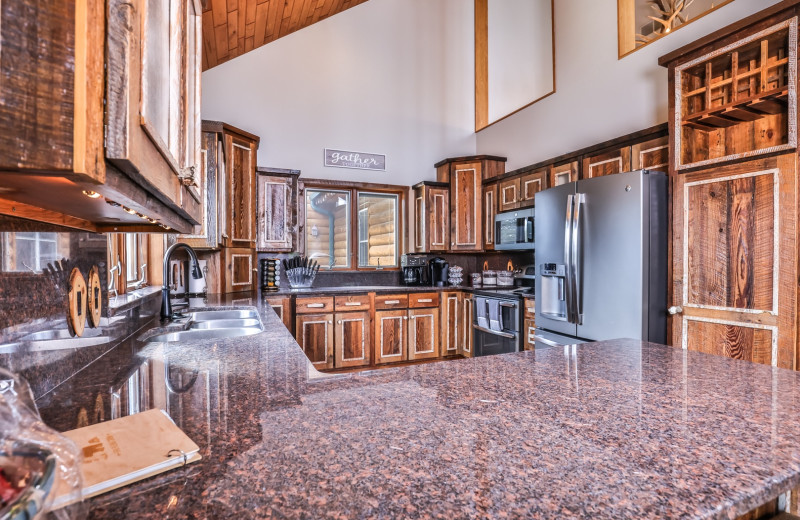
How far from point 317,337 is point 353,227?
1.43 m

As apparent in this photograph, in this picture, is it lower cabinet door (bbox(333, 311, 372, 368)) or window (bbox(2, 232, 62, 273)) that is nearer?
window (bbox(2, 232, 62, 273))

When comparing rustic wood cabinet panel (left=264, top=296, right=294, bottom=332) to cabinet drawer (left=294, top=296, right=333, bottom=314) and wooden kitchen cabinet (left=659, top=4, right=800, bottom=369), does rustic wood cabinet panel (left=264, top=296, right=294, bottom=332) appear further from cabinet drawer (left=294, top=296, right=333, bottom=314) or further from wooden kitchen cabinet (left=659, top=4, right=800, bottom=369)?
wooden kitchen cabinet (left=659, top=4, right=800, bottom=369)

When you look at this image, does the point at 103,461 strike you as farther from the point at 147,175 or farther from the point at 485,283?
the point at 485,283

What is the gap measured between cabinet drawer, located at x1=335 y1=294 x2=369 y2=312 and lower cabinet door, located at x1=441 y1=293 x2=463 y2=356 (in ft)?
2.77

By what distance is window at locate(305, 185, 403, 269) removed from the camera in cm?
459

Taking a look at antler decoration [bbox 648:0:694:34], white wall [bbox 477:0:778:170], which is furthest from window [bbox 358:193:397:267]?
antler decoration [bbox 648:0:694:34]

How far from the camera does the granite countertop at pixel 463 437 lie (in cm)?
47

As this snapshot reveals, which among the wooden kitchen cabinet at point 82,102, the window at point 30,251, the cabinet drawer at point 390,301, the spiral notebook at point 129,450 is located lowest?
the cabinet drawer at point 390,301

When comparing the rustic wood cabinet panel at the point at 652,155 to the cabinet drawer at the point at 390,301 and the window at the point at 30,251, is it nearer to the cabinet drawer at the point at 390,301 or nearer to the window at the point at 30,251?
the cabinet drawer at the point at 390,301

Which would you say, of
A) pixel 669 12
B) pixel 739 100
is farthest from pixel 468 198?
pixel 739 100

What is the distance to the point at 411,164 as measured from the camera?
495 cm

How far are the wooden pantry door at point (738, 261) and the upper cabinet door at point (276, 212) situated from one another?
10.6 ft

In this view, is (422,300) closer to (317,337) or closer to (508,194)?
(317,337)

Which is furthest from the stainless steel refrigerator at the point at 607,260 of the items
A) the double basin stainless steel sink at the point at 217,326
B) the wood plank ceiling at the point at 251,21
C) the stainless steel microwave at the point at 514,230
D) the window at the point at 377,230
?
the wood plank ceiling at the point at 251,21
